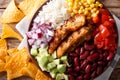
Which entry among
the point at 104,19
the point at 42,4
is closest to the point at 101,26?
the point at 104,19

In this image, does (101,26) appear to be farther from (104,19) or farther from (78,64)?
(78,64)

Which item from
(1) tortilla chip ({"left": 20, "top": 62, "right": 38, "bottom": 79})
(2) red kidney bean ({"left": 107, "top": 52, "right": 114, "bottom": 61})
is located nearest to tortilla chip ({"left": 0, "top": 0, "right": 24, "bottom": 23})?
(1) tortilla chip ({"left": 20, "top": 62, "right": 38, "bottom": 79})

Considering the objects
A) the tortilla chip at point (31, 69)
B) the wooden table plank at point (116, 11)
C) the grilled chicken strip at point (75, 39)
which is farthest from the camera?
the wooden table plank at point (116, 11)

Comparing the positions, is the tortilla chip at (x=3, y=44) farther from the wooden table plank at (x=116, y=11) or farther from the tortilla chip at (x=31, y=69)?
the wooden table plank at (x=116, y=11)

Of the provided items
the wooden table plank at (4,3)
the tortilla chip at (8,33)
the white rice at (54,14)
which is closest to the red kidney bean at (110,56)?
the white rice at (54,14)

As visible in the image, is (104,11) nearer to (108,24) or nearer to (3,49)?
(108,24)

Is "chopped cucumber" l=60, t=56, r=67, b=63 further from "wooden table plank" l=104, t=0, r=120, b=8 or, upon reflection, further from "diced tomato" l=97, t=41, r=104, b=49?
"wooden table plank" l=104, t=0, r=120, b=8
